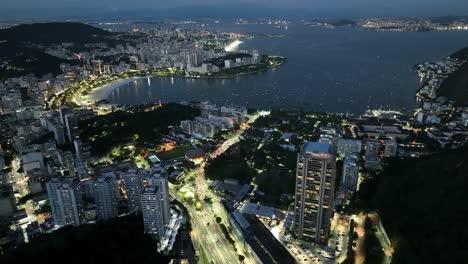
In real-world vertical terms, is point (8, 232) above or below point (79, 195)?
below

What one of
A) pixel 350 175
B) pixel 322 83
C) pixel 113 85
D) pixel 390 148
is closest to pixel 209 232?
pixel 350 175

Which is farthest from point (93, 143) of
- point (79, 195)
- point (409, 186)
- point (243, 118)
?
point (409, 186)

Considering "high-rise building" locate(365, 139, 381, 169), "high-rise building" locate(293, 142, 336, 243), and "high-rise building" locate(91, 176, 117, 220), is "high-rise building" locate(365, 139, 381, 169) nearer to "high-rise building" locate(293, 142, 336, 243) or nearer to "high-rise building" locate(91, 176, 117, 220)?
"high-rise building" locate(293, 142, 336, 243)

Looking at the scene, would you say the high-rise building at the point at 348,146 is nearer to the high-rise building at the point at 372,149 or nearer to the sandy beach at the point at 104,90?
the high-rise building at the point at 372,149

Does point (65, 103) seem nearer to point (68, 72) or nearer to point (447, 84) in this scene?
point (68, 72)

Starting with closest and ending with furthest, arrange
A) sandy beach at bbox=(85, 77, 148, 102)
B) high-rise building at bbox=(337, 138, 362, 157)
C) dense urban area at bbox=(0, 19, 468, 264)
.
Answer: dense urban area at bbox=(0, 19, 468, 264) → high-rise building at bbox=(337, 138, 362, 157) → sandy beach at bbox=(85, 77, 148, 102)

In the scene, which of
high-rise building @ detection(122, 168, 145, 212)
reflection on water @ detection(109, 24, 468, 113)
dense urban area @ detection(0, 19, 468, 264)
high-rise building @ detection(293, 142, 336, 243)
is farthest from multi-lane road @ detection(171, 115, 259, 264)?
reflection on water @ detection(109, 24, 468, 113)
